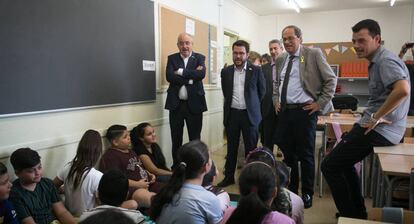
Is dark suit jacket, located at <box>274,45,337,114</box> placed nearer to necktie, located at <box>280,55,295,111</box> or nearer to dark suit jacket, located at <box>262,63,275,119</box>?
necktie, located at <box>280,55,295,111</box>

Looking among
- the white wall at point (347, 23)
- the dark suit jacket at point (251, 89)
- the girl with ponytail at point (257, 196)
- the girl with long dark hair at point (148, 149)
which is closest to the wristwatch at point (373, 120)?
the girl with ponytail at point (257, 196)

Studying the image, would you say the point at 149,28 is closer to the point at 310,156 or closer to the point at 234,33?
the point at 310,156

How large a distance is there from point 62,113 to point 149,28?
1.36 metres

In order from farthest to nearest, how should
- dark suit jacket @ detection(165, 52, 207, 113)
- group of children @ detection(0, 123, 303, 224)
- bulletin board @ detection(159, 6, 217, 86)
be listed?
bulletin board @ detection(159, 6, 217, 86) < dark suit jacket @ detection(165, 52, 207, 113) < group of children @ detection(0, 123, 303, 224)

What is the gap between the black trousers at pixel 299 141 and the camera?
110 inches

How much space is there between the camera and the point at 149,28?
342 cm

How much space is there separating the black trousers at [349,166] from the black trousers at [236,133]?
4.35 ft

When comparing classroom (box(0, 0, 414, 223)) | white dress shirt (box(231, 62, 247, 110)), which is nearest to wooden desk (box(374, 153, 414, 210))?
classroom (box(0, 0, 414, 223))

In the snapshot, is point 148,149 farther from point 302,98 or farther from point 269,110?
point 269,110

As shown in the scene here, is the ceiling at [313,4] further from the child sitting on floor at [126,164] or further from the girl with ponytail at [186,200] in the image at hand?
the girl with ponytail at [186,200]

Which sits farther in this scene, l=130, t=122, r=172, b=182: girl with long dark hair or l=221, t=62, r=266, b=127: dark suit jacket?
l=221, t=62, r=266, b=127: dark suit jacket

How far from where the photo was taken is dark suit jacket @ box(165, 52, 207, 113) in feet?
11.2

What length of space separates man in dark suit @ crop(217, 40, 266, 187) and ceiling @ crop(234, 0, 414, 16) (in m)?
3.04

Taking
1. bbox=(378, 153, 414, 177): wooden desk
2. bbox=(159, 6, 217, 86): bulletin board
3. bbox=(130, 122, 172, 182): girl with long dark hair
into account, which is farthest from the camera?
bbox=(159, 6, 217, 86): bulletin board
